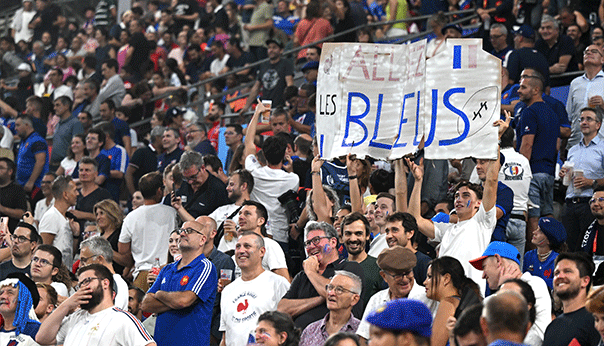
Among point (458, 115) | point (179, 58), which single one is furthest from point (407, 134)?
point (179, 58)

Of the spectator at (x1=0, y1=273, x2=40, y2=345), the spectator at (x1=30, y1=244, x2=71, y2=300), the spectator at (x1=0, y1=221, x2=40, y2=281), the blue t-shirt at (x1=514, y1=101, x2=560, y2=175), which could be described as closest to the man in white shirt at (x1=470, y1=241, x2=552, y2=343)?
the blue t-shirt at (x1=514, y1=101, x2=560, y2=175)

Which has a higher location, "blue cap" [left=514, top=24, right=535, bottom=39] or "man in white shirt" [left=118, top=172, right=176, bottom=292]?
"blue cap" [left=514, top=24, right=535, bottom=39]

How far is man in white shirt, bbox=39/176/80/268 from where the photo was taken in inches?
394

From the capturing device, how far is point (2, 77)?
802 inches

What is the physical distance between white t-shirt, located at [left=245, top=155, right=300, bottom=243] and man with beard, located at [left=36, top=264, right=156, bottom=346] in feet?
8.24

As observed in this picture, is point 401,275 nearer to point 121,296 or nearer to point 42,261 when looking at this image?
point 121,296

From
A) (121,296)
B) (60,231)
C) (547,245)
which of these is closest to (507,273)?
(547,245)

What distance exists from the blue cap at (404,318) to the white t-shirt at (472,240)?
3.22m

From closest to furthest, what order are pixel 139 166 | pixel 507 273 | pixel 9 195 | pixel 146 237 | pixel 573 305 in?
pixel 573 305
pixel 507 273
pixel 146 237
pixel 9 195
pixel 139 166

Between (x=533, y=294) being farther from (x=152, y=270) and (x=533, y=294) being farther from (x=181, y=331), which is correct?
(x=152, y=270)

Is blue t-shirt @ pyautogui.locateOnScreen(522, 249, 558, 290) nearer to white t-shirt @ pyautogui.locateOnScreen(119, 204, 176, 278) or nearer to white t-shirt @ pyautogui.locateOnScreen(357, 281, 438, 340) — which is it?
white t-shirt @ pyautogui.locateOnScreen(357, 281, 438, 340)

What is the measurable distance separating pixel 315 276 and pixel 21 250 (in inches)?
140

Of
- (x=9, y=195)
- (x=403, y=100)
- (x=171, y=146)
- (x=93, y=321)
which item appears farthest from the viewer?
(x=9, y=195)

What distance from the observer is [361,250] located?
700 centimetres
